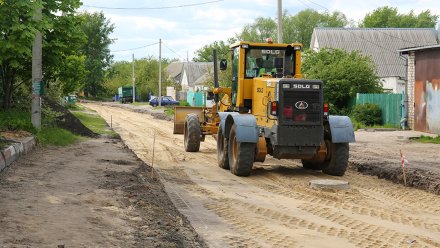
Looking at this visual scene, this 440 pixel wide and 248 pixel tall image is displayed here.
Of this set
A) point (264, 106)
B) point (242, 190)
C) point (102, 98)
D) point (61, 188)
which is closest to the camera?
point (61, 188)

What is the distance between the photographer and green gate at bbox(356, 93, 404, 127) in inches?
1190

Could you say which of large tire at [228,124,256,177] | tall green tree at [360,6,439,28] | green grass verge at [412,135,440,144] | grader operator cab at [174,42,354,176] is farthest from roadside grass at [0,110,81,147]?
tall green tree at [360,6,439,28]

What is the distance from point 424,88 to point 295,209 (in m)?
20.0

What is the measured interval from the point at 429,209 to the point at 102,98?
96666 millimetres

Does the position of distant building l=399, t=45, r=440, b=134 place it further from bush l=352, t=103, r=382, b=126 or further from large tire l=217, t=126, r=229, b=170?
large tire l=217, t=126, r=229, b=170

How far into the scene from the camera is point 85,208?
8789mm

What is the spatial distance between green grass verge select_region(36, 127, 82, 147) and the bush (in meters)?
16.4

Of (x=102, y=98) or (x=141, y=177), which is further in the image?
(x=102, y=98)

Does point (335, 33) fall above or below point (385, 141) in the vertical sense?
above

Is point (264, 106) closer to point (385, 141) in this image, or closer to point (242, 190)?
point (242, 190)

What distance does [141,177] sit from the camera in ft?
42.3

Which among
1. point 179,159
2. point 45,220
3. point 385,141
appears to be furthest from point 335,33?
point 45,220

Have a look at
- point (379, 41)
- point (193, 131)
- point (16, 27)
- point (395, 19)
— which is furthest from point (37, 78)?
point (395, 19)

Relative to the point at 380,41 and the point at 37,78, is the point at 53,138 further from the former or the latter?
the point at 380,41
